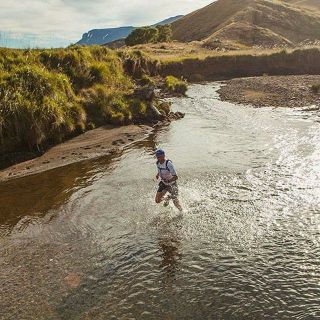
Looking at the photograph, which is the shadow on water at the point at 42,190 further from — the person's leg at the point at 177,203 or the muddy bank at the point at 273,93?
the muddy bank at the point at 273,93

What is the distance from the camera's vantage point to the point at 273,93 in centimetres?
4894

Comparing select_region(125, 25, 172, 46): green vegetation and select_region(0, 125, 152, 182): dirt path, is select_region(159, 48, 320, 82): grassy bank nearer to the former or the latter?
select_region(125, 25, 172, 46): green vegetation

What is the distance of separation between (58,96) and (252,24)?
117m

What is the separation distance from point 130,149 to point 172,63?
42.7 m

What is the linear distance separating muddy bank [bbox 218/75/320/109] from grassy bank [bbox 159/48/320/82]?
9.87m

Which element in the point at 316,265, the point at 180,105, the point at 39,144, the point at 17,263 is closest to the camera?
the point at 316,265

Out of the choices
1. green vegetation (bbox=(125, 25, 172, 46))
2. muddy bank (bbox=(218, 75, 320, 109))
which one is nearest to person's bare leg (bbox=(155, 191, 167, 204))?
muddy bank (bbox=(218, 75, 320, 109))

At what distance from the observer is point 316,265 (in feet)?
43.0

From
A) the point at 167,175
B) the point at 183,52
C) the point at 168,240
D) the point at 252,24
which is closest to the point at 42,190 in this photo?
the point at 167,175

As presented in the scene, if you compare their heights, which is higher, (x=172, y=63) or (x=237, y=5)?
(x=237, y=5)

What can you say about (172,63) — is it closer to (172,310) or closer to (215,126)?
(215,126)

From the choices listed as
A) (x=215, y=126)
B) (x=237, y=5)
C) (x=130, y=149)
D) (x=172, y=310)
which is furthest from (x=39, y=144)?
(x=237, y=5)

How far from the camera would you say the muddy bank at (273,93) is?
42844mm

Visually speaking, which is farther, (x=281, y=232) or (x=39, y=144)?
(x=39, y=144)
